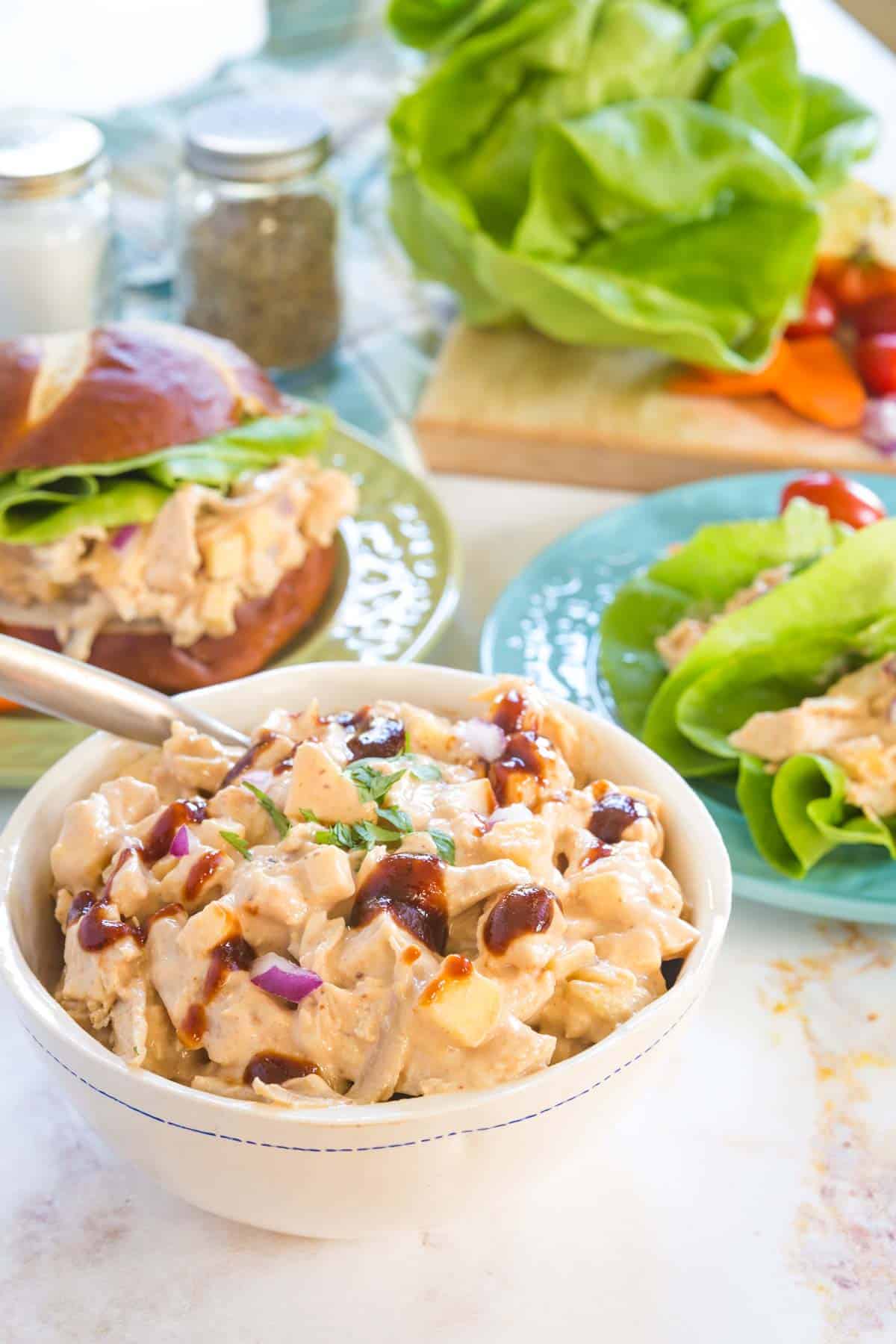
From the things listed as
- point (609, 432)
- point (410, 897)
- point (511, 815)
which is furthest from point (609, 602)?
point (410, 897)

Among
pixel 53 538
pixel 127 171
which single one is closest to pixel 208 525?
pixel 53 538

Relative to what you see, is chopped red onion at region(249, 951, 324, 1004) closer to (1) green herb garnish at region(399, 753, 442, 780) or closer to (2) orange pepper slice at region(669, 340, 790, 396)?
(1) green herb garnish at region(399, 753, 442, 780)

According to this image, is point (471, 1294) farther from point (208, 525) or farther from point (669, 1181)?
point (208, 525)

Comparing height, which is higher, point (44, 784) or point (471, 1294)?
point (44, 784)

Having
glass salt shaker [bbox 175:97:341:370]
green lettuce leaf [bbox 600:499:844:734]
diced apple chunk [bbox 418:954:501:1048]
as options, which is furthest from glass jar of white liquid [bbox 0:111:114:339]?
diced apple chunk [bbox 418:954:501:1048]

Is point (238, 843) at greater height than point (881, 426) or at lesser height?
greater

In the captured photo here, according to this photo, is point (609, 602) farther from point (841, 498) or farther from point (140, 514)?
point (140, 514)

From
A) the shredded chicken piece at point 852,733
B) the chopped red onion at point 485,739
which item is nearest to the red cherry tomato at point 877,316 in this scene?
the shredded chicken piece at point 852,733
